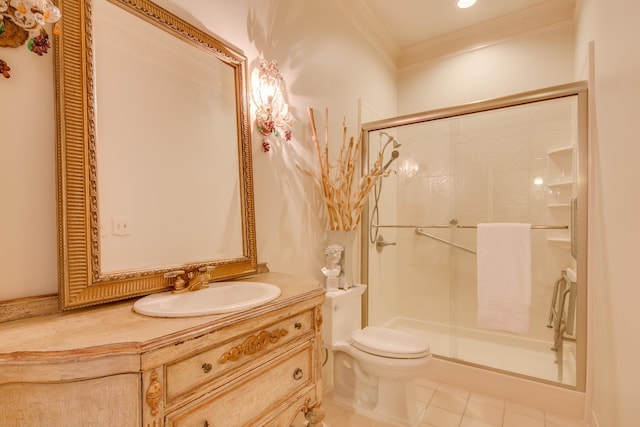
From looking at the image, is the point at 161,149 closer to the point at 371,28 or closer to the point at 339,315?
the point at 339,315

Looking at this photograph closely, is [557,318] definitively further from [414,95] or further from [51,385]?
[51,385]

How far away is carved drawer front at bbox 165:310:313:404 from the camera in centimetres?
74

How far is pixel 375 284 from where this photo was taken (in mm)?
2672

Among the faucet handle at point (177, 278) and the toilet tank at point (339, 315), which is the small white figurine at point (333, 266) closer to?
the toilet tank at point (339, 315)

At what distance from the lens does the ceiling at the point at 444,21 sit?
8.16 ft

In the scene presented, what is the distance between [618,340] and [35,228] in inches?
83.3

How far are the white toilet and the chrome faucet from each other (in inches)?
32.1

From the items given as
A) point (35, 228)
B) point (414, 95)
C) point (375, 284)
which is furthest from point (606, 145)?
point (35, 228)

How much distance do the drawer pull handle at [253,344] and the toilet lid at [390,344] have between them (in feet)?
2.71

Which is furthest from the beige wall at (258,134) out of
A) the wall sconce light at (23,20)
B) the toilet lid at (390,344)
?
the toilet lid at (390,344)

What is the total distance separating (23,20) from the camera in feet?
2.75

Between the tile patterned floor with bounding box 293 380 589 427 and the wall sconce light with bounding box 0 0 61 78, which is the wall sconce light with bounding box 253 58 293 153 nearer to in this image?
the wall sconce light with bounding box 0 0 61 78

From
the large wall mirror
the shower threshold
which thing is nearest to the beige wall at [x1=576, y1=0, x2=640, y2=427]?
the shower threshold

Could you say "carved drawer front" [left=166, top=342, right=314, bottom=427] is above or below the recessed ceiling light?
below
